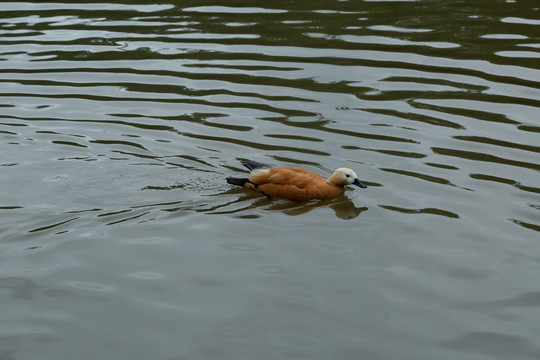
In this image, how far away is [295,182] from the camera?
30.3ft

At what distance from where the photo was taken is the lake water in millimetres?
6891

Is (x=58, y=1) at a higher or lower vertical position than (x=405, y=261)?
higher

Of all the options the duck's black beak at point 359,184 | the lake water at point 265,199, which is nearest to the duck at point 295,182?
the duck's black beak at point 359,184

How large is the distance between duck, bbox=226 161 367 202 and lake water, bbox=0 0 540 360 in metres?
0.13

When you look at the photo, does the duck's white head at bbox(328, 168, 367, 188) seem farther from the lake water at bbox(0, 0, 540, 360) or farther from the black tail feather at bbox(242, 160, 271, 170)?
the black tail feather at bbox(242, 160, 271, 170)

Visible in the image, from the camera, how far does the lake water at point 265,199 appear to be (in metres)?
6.89

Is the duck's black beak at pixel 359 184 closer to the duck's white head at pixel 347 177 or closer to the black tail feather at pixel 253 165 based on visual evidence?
the duck's white head at pixel 347 177

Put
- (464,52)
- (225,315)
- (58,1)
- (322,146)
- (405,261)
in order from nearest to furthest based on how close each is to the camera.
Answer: (225,315)
(405,261)
(322,146)
(464,52)
(58,1)

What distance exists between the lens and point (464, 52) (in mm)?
13180

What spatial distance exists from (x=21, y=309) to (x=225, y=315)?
5.35 ft

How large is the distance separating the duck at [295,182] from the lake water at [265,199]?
13 cm

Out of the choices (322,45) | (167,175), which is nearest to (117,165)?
(167,175)

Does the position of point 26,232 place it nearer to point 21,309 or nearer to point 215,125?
point 21,309

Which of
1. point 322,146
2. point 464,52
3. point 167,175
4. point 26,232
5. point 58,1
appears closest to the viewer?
point 26,232
